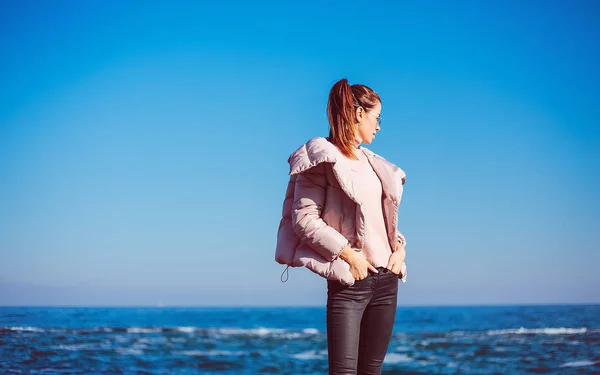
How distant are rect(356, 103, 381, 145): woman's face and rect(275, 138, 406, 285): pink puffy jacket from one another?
16 centimetres

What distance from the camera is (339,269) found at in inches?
97.7

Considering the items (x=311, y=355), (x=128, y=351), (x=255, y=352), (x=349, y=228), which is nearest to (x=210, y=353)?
(x=255, y=352)

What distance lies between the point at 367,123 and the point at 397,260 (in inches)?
24.4

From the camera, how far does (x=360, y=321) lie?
102 inches

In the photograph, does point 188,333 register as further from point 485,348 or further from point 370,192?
point 370,192

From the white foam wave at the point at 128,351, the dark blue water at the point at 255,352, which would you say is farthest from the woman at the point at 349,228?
the white foam wave at the point at 128,351

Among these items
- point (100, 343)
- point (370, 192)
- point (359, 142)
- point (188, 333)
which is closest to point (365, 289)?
point (370, 192)

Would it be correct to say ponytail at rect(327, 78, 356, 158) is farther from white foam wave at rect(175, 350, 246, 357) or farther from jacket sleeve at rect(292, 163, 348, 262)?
white foam wave at rect(175, 350, 246, 357)

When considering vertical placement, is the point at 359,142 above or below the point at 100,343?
above

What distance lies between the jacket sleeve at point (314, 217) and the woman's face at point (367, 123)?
0.28 metres

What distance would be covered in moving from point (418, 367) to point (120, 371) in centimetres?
526

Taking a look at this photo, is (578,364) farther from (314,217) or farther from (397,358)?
(314,217)

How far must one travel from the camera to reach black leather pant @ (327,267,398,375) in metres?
2.50

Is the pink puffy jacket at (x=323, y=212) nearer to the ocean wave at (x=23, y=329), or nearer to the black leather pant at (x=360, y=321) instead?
the black leather pant at (x=360, y=321)
